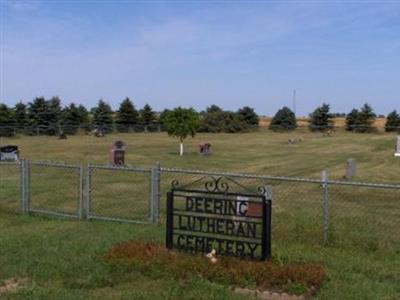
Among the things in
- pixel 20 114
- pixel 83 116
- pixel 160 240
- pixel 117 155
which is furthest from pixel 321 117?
pixel 160 240

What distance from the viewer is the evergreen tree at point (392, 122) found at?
69.9m

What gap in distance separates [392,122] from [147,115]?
90.9ft

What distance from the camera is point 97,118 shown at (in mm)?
72312

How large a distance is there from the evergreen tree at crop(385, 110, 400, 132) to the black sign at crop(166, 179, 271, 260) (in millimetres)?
64459

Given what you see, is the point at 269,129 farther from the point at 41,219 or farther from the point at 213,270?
the point at 213,270

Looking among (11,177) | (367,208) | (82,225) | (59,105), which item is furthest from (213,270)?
(59,105)

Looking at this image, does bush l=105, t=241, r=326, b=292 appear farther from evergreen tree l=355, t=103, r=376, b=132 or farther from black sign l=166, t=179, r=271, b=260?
evergreen tree l=355, t=103, r=376, b=132

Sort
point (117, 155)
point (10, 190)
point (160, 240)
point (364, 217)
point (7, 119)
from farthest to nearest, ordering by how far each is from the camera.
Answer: point (7, 119)
point (117, 155)
point (10, 190)
point (364, 217)
point (160, 240)

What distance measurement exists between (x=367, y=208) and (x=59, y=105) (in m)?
59.0

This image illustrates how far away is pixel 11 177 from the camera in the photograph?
21812 millimetres

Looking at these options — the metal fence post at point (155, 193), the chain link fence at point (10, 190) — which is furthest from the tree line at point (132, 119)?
the metal fence post at point (155, 193)

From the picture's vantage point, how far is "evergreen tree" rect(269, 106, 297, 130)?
7438 centimetres

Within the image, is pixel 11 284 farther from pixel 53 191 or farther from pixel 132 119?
pixel 132 119

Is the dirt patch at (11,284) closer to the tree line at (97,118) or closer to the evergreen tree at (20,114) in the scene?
the tree line at (97,118)
